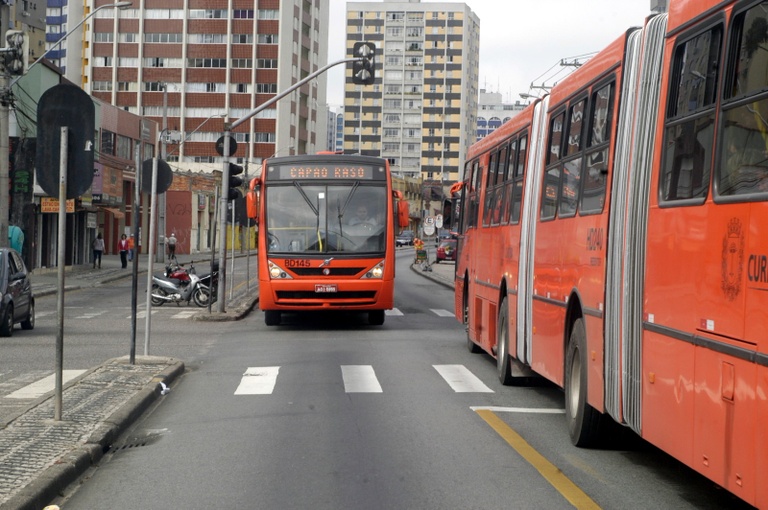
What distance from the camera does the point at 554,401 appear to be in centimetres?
1288

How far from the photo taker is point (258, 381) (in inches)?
570

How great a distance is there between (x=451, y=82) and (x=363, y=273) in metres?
163

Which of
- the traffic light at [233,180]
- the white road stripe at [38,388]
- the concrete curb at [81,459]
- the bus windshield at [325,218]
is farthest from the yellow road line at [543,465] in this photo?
the traffic light at [233,180]

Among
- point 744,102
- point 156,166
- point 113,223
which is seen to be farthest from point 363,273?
point 113,223

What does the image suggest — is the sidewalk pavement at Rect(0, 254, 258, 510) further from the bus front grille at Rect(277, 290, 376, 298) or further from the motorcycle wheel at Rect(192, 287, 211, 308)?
the motorcycle wheel at Rect(192, 287, 211, 308)

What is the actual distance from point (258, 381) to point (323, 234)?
8903 mm

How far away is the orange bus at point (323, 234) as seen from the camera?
905 inches

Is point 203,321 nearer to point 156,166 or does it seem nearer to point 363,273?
point 363,273

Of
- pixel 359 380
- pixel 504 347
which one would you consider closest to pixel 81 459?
pixel 359 380

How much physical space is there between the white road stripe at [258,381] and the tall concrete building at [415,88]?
165950 millimetres

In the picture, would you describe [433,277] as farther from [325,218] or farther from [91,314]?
[325,218]

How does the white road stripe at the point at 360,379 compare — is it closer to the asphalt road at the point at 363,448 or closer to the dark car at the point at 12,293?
the asphalt road at the point at 363,448

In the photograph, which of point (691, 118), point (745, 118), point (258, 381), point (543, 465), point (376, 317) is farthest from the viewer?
point (376, 317)

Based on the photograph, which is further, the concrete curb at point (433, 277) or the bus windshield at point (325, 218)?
the concrete curb at point (433, 277)
